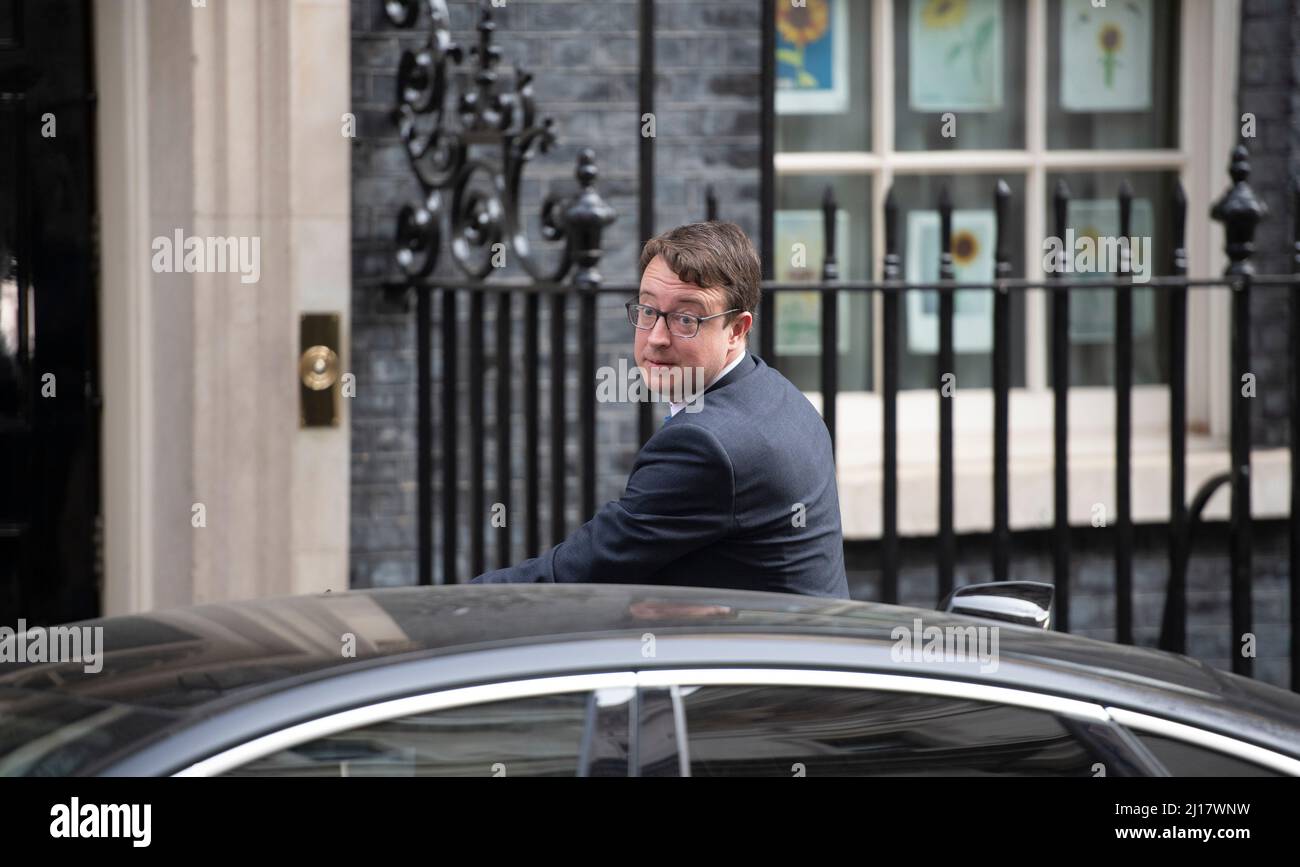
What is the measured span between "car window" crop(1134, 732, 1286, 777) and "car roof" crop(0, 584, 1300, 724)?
11 cm

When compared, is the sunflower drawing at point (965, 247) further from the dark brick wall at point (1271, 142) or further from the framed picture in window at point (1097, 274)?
the dark brick wall at point (1271, 142)

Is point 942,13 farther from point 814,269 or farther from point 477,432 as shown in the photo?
point 477,432

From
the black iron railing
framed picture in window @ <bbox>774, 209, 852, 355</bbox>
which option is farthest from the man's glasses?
framed picture in window @ <bbox>774, 209, 852, 355</bbox>

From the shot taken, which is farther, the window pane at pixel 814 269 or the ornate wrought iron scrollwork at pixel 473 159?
the window pane at pixel 814 269

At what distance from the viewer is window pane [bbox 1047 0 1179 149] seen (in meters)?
6.52

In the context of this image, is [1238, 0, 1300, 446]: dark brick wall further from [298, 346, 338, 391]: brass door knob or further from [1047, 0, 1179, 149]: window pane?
[298, 346, 338, 391]: brass door knob

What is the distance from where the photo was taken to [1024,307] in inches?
259

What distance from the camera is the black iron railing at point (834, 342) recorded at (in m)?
4.95

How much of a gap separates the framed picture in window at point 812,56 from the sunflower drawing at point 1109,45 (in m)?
1.00

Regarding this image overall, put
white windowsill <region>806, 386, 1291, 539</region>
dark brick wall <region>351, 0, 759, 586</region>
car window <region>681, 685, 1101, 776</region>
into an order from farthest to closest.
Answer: white windowsill <region>806, 386, 1291, 539</region>, dark brick wall <region>351, 0, 759, 586</region>, car window <region>681, 685, 1101, 776</region>

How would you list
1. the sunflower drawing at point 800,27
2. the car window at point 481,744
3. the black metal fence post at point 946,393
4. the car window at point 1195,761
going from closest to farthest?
the car window at point 481,744
the car window at point 1195,761
the black metal fence post at point 946,393
the sunflower drawing at point 800,27

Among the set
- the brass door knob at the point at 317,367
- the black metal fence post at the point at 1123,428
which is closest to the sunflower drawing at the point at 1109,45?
the black metal fence post at the point at 1123,428

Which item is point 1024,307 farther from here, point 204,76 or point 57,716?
point 57,716

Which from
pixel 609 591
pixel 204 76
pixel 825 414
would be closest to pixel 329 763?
pixel 609 591
